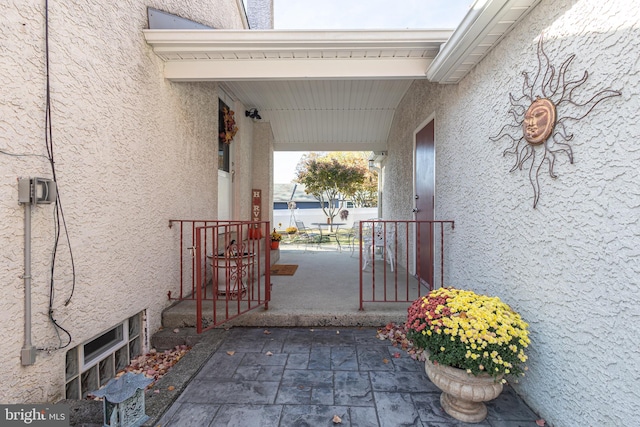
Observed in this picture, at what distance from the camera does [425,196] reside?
4586 mm

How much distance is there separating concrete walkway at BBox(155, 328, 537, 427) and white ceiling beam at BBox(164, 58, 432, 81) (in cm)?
289

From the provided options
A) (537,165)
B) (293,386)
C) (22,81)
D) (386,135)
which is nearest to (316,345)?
(293,386)

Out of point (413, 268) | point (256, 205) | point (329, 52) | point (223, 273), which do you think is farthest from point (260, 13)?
point (413, 268)

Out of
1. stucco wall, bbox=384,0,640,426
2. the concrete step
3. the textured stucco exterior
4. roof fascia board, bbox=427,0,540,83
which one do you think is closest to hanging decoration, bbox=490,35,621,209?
stucco wall, bbox=384,0,640,426

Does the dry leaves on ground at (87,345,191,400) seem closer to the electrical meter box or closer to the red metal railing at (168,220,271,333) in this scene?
the red metal railing at (168,220,271,333)

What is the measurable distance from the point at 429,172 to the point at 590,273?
292cm

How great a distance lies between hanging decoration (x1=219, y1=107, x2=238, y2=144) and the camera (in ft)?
17.4

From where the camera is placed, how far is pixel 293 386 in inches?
94.9

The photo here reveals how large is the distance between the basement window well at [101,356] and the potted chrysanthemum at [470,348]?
2680mm

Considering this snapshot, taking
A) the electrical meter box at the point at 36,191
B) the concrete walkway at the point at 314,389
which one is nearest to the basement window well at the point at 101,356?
the concrete walkway at the point at 314,389

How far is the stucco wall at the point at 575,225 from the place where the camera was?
4.75 feet

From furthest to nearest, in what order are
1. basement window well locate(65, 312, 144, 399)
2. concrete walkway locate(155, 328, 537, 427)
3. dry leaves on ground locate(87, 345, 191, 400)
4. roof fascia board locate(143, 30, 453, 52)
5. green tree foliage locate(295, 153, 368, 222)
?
green tree foliage locate(295, 153, 368, 222) → roof fascia board locate(143, 30, 453, 52) → dry leaves on ground locate(87, 345, 191, 400) → basement window well locate(65, 312, 144, 399) → concrete walkway locate(155, 328, 537, 427)

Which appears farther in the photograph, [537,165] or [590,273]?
[537,165]

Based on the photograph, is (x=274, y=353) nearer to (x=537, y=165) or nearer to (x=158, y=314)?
(x=158, y=314)
